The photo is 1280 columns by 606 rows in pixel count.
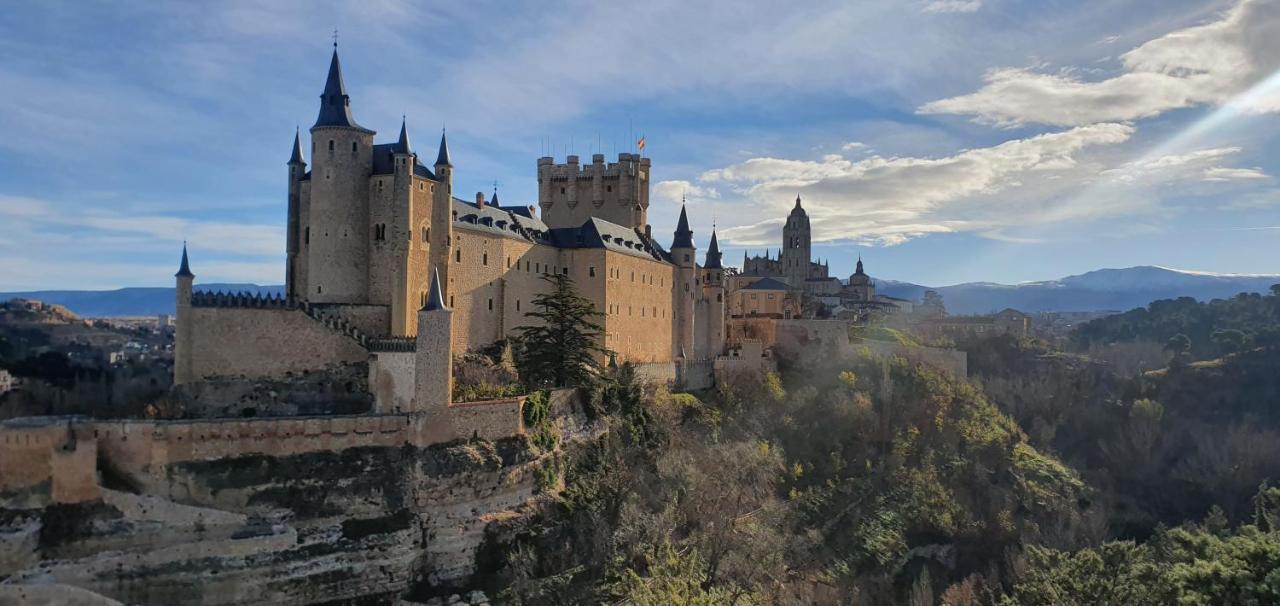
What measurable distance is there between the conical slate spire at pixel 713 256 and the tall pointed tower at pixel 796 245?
45685 millimetres

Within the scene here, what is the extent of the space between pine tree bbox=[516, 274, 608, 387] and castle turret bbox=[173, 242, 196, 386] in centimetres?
1447

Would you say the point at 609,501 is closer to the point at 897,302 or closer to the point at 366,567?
the point at 366,567

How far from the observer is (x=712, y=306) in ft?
193

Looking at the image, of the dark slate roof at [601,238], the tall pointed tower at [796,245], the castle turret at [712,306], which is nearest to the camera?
the dark slate roof at [601,238]

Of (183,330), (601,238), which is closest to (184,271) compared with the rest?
(183,330)

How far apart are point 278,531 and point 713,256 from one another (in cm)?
3730

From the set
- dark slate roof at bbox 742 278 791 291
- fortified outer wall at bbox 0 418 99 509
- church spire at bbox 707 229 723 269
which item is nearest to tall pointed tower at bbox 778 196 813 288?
dark slate roof at bbox 742 278 791 291

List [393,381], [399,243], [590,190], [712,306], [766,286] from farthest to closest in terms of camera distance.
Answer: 1. [766,286]
2. [712,306]
3. [590,190]
4. [399,243]
5. [393,381]

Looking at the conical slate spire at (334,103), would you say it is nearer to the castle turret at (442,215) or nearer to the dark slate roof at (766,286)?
the castle turret at (442,215)

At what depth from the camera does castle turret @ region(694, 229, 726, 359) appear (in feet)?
191

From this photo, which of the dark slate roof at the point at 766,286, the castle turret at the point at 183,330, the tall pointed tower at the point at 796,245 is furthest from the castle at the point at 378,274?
the tall pointed tower at the point at 796,245

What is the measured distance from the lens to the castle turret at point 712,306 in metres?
58.2

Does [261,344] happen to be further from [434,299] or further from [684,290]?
[684,290]

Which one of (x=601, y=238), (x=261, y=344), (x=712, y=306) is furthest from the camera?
(x=712, y=306)
